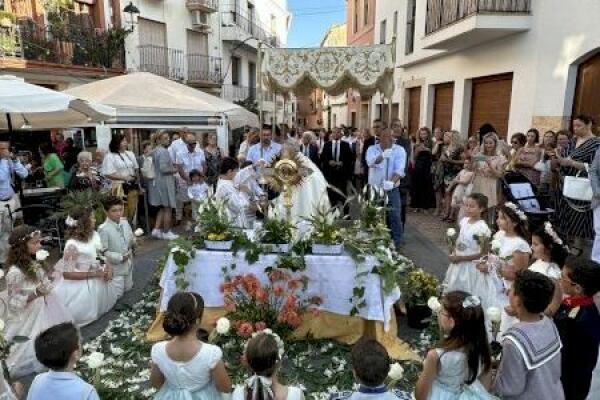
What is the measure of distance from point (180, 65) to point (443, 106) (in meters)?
12.2

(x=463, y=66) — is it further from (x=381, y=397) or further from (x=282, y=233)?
(x=381, y=397)

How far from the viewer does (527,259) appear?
13.1 feet

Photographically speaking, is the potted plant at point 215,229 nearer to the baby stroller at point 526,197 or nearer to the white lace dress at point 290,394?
the white lace dress at point 290,394

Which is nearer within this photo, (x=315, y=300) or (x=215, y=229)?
(x=315, y=300)

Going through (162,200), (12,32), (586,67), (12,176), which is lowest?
(162,200)

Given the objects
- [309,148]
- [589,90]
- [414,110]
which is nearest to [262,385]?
[309,148]

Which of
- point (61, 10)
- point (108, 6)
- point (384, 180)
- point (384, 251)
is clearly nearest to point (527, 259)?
point (384, 251)

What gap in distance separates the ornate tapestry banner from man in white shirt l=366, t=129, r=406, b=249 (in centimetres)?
107

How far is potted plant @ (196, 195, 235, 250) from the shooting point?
14.0ft

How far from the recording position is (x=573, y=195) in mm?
5922

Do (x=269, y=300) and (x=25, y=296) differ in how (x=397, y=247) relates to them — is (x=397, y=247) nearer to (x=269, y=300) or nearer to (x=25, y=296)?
(x=269, y=300)

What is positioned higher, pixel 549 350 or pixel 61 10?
pixel 61 10

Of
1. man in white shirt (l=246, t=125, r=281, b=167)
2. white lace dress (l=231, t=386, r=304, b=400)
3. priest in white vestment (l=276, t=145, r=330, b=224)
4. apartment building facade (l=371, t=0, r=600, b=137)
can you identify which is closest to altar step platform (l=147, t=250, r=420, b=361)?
priest in white vestment (l=276, t=145, r=330, b=224)

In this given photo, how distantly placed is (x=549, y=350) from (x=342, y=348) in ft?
7.14
